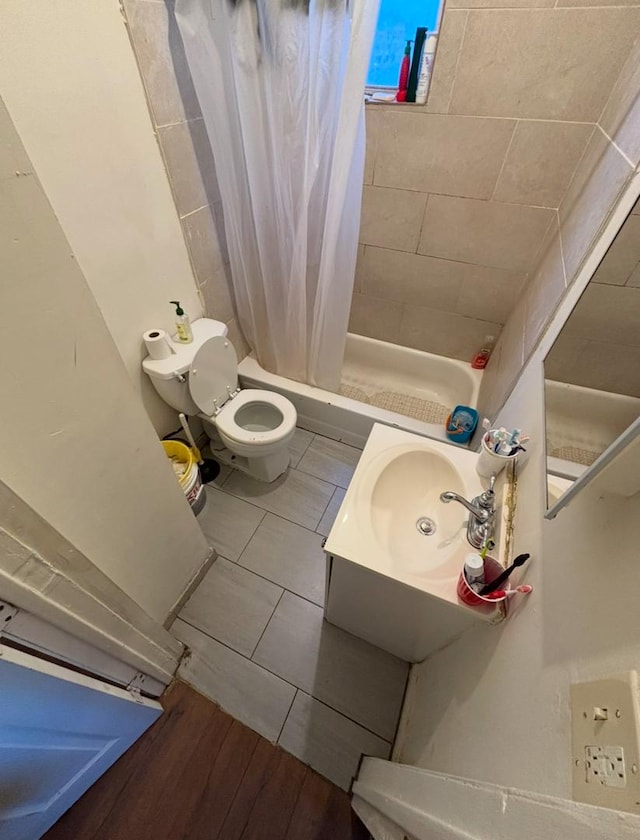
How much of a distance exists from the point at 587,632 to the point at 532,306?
1325 millimetres

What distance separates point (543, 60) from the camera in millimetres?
1197

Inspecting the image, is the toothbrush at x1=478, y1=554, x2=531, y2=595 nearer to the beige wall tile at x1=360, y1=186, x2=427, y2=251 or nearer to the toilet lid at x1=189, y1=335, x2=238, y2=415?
the toilet lid at x1=189, y1=335, x2=238, y2=415

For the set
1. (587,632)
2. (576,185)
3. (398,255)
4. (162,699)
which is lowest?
(162,699)

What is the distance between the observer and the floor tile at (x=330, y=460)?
186cm

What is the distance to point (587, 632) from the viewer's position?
464mm

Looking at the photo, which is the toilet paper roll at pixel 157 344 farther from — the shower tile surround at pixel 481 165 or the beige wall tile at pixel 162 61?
the beige wall tile at pixel 162 61

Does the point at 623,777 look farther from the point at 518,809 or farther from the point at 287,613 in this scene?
the point at 287,613

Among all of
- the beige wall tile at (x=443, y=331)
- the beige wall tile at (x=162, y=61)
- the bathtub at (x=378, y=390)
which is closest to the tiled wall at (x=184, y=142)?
the beige wall tile at (x=162, y=61)

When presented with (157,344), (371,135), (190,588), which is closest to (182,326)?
(157,344)

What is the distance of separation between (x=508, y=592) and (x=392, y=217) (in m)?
1.70

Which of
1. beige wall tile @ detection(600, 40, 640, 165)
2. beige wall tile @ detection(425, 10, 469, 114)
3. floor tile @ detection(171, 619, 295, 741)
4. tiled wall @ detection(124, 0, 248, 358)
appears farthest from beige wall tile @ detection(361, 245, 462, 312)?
floor tile @ detection(171, 619, 295, 741)

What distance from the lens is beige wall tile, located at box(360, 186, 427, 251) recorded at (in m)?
1.66

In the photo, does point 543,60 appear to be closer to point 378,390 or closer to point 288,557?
point 378,390

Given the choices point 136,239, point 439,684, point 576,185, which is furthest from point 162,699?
point 576,185
